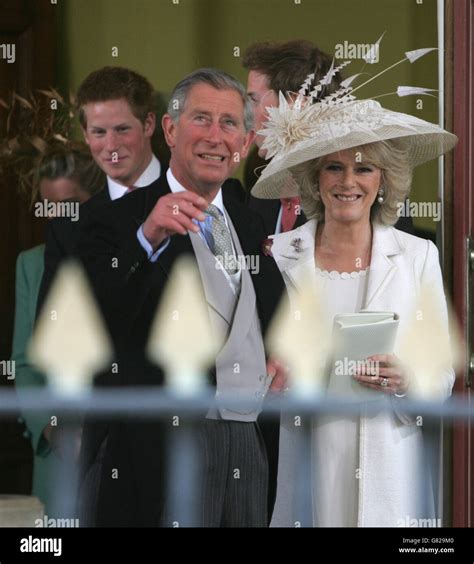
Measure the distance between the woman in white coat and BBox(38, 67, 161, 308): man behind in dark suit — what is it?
1.51 ft

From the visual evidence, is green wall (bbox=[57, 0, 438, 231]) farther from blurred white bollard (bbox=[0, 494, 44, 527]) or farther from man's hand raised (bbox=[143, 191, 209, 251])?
blurred white bollard (bbox=[0, 494, 44, 527])

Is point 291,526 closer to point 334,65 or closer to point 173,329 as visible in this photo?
point 173,329

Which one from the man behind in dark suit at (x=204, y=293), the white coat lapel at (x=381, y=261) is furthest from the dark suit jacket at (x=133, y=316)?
the white coat lapel at (x=381, y=261)

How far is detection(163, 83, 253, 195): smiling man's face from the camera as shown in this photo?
5988 millimetres

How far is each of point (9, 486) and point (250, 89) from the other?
1707mm

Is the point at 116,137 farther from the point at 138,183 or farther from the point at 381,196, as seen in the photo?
the point at 381,196

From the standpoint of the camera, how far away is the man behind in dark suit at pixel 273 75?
6.03 metres

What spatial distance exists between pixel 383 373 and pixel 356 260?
430 mm

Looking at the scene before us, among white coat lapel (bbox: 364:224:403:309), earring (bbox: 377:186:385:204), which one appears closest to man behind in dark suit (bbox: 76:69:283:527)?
white coat lapel (bbox: 364:224:403:309)

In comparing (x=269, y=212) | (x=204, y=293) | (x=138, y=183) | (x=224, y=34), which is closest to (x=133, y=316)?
(x=204, y=293)

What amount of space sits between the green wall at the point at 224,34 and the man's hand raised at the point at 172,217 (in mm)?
404

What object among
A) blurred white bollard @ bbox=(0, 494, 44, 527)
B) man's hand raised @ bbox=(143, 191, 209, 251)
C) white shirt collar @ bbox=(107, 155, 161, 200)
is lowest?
blurred white bollard @ bbox=(0, 494, 44, 527)

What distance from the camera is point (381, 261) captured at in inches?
239
